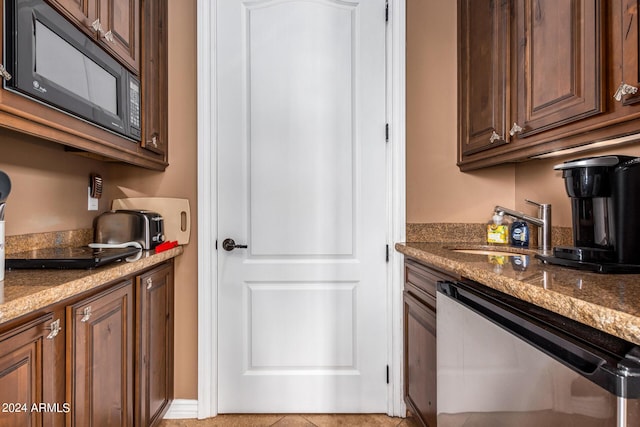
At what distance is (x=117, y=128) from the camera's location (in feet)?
4.98

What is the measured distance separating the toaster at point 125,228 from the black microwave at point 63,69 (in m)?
0.38

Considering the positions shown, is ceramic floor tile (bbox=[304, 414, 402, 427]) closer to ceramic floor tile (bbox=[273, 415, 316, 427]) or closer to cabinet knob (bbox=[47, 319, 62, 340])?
ceramic floor tile (bbox=[273, 415, 316, 427])

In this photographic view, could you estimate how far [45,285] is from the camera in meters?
0.98

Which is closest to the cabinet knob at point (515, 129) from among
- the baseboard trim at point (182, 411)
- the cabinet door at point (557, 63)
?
the cabinet door at point (557, 63)

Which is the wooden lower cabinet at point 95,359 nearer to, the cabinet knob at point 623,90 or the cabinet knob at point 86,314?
the cabinet knob at point 86,314

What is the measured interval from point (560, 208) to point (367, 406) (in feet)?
4.60

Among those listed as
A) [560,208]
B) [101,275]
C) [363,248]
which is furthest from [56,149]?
[560,208]

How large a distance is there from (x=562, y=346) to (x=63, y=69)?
153 centimetres

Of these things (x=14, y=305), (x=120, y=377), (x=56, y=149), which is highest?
(x=56, y=149)

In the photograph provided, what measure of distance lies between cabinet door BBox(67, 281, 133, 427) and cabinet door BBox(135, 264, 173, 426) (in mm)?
74

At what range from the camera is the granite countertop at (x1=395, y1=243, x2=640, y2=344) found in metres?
0.65

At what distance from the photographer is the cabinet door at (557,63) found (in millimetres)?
1125

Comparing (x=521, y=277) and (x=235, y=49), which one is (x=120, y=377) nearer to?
(x=521, y=277)

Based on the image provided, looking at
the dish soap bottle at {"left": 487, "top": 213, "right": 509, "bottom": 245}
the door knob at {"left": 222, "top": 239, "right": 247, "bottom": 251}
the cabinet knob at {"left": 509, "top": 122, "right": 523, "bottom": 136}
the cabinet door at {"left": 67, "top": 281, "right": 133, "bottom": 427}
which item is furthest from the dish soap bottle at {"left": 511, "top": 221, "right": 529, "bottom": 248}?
the cabinet door at {"left": 67, "top": 281, "right": 133, "bottom": 427}
